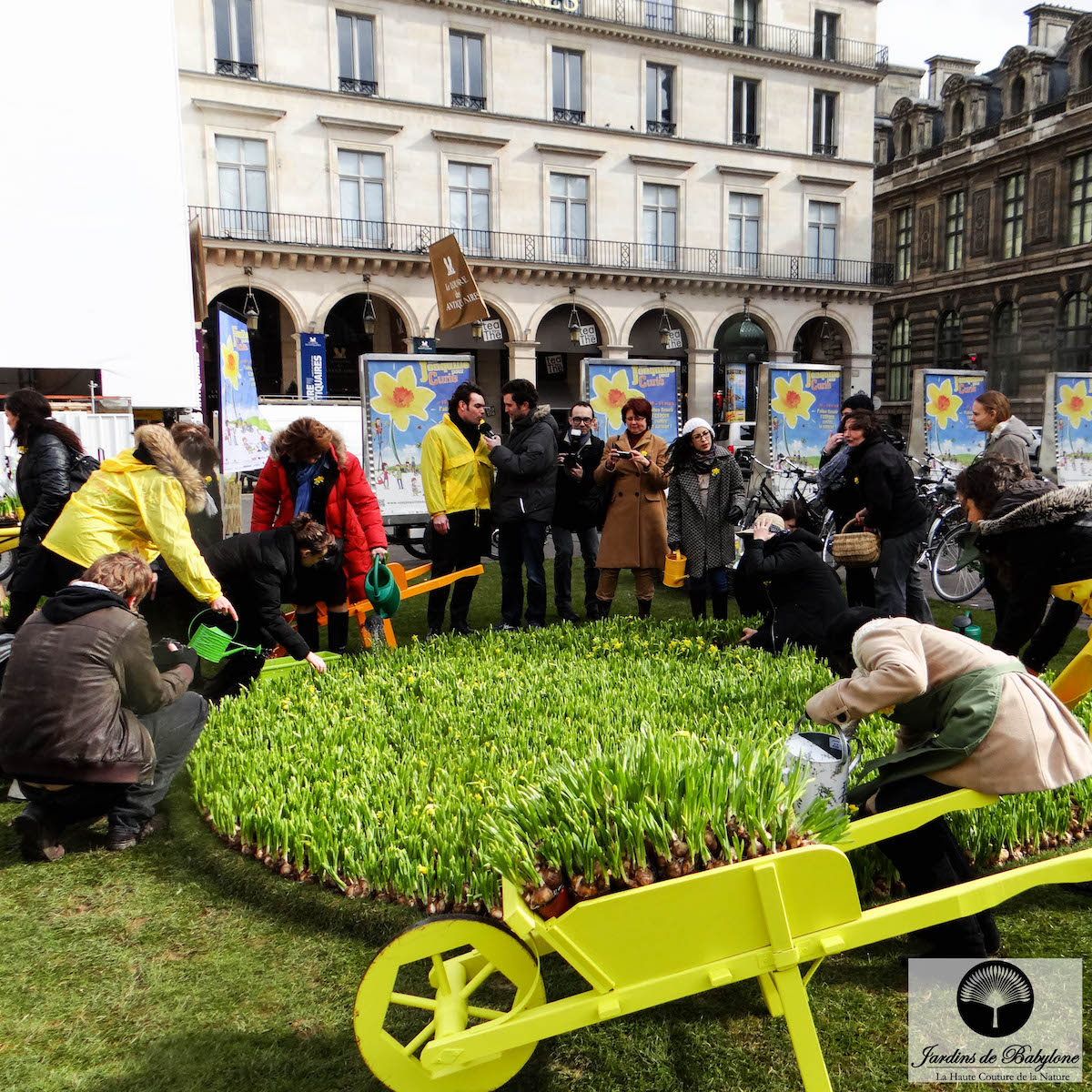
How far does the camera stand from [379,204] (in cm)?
2895

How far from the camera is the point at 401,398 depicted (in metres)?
11.1

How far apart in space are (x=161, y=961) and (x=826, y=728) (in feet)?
8.93

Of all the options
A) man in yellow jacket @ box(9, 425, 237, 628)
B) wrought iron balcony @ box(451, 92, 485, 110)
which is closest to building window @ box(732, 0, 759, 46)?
wrought iron balcony @ box(451, 92, 485, 110)

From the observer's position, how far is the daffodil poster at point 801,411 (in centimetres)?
1391

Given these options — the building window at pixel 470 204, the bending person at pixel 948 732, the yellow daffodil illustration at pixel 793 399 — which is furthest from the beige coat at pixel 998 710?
the building window at pixel 470 204

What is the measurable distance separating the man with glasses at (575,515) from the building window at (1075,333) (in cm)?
3463

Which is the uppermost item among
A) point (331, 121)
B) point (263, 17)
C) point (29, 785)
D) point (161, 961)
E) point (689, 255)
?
point (263, 17)

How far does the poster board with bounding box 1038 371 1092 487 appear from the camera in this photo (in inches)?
562

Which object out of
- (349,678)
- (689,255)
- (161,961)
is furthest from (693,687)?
(689,255)

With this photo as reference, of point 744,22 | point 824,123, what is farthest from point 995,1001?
point 824,123

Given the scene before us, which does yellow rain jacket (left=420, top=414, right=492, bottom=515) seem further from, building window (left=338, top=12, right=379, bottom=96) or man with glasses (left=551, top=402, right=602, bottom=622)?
building window (left=338, top=12, right=379, bottom=96)

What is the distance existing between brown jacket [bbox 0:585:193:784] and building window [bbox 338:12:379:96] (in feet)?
93.2

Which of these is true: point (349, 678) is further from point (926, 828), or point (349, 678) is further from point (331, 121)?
point (331, 121)

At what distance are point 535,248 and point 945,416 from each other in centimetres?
1845
